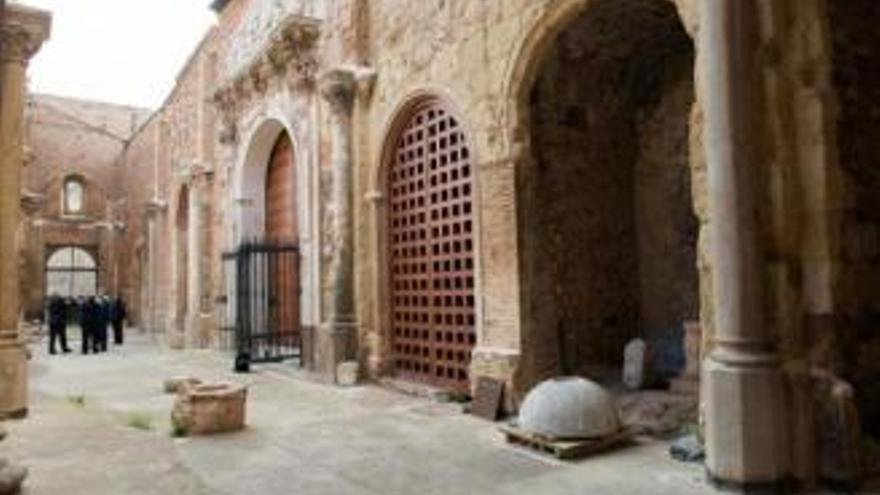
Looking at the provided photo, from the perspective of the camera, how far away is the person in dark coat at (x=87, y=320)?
626 inches

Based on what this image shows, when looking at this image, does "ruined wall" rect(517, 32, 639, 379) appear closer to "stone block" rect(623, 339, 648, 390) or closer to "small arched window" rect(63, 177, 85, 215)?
A: "stone block" rect(623, 339, 648, 390)

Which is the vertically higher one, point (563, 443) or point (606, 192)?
point (606, 192)

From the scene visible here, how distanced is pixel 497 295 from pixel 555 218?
1157mm

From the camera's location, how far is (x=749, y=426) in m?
4.44

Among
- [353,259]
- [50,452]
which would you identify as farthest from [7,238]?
[353,259]

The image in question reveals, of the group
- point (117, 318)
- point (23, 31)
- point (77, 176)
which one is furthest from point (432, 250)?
point (77, 176)

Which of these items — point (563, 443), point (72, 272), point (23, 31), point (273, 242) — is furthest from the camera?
point (72, 272)

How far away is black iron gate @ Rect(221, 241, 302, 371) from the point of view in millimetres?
12219

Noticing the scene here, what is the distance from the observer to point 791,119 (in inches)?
191

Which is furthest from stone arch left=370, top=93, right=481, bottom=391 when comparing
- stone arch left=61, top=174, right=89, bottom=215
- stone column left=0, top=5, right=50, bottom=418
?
stone arch left=61, top=174, right=89, bottom=215

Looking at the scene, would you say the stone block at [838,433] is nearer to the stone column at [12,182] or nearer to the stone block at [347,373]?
the stone block at [347,373]

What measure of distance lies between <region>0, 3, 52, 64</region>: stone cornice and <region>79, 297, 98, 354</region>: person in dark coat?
942cm

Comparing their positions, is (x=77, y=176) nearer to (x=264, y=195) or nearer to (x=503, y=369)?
(x=264, y=195)

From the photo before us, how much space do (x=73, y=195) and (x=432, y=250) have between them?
23.6 metres
